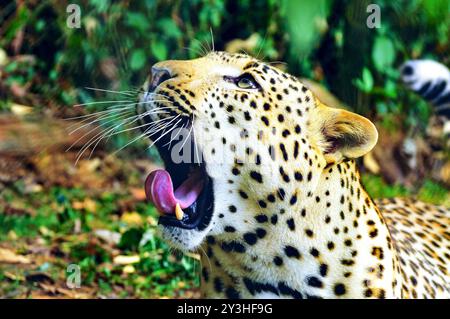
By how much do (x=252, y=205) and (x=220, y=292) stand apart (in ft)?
1.17

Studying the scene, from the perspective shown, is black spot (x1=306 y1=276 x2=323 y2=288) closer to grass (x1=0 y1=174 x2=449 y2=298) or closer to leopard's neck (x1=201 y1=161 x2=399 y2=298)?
leopard's neck (x1=201 y1=161 x2=399 y2=298)

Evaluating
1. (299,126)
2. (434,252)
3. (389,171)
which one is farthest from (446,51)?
(299,126)

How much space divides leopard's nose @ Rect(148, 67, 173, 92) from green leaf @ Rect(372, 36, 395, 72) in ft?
6.61

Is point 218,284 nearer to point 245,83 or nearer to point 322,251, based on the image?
point 322,251

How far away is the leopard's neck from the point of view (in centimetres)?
303

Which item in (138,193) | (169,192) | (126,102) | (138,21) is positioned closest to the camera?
(169,192)

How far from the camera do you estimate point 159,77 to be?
3193 millimetres

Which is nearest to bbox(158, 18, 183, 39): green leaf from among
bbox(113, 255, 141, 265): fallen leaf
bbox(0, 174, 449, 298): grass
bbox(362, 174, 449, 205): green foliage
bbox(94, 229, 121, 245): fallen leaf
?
bbox(0, 174, 449, 298): grass

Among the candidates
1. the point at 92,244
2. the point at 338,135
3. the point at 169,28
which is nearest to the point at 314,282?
the point at 338,135

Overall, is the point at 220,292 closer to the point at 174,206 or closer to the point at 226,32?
the point at 174,206

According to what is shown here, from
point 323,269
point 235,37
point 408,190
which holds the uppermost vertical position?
point 235,37

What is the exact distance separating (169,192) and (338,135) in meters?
Answer: 0.62

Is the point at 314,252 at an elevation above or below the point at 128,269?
above

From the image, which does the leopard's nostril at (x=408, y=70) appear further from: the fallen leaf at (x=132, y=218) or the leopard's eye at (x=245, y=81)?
the fallen leaf at (x=132, y=218)
